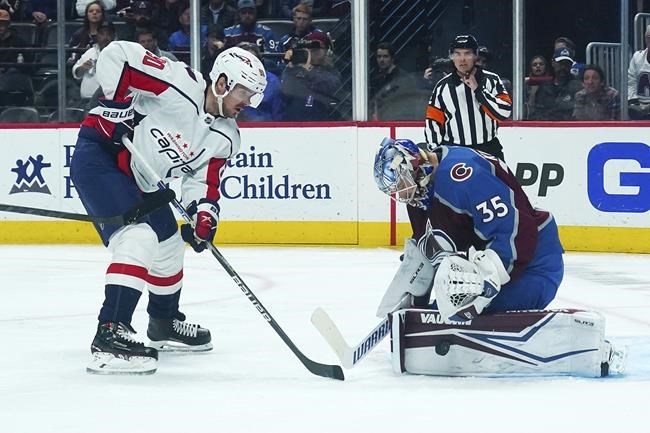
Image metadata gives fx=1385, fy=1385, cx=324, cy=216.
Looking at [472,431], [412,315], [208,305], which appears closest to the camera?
[472,431]

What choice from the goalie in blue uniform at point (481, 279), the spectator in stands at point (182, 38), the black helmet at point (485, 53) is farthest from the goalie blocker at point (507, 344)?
the spectator in stands at point (182, 38)

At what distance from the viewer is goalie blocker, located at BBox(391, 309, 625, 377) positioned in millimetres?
3824

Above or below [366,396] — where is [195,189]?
above

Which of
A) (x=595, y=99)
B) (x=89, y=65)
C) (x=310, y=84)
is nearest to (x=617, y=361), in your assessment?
(x=595, y=99)

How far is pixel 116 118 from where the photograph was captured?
420 centimetres

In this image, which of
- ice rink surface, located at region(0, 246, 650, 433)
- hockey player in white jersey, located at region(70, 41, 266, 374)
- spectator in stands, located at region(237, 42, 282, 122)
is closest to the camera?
ice rink surface, located at region(0, 246, 650, 433)

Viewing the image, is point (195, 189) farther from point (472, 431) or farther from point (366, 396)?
point (472, 431)

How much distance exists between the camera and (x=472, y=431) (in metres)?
3.20

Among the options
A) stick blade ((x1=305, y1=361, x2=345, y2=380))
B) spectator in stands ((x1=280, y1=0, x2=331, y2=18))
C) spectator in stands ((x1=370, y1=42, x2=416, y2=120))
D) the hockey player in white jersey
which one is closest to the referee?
spectator in stands ((x1=370, y1=42, x2=416, y2=120))

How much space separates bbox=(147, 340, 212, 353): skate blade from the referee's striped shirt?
82.8 inches

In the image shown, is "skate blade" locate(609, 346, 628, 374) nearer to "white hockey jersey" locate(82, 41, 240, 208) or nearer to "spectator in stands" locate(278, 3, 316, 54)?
"white hockey jersey" locate(82, 41, 240, 208)

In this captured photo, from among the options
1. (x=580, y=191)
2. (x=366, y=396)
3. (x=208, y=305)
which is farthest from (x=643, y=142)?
(x=366, y=396)

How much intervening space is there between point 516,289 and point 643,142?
3746mm

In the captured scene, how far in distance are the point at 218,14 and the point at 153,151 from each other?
408cm
